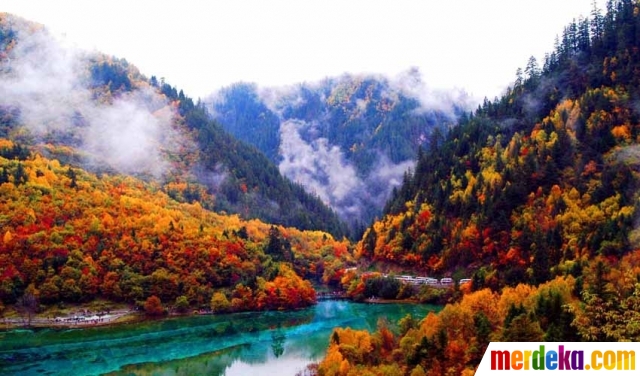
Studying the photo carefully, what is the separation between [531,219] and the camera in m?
106

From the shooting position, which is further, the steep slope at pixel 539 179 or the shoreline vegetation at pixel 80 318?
the shoreline vegetation at pixel 80 318

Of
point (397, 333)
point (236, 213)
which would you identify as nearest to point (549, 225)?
point (397, 333)

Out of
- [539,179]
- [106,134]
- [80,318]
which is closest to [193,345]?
[80,318]

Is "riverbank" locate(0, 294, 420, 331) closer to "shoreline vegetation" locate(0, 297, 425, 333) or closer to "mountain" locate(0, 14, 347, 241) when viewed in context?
"shoreline vegetation" locate(0, 297, 425, 333)

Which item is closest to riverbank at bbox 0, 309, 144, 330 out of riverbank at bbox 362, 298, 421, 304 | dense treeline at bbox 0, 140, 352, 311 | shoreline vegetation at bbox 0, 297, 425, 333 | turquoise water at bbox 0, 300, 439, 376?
shoreline vegetation at bbox 0, 297, 425, 333

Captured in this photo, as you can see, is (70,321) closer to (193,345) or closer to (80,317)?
(80,317)

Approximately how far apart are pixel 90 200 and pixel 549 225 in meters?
81.3

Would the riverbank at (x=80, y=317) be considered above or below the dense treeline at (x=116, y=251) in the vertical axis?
below

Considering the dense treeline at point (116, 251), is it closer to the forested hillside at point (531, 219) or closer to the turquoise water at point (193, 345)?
the turquoise water at point (193, 345)

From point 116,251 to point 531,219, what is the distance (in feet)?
225

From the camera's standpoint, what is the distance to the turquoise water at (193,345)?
7600 cm

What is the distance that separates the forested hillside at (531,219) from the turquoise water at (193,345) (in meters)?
14.0

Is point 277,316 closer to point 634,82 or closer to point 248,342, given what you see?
A: point 248,342

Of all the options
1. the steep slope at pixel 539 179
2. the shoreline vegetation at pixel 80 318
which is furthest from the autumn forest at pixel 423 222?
the shoreline vegetation at pixel 80 318
